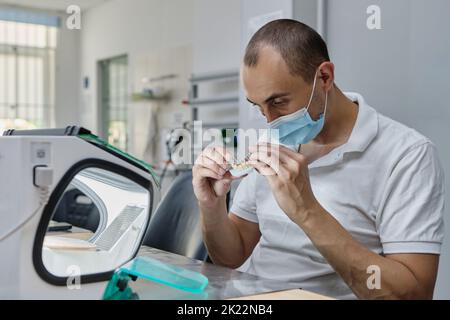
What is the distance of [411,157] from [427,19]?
3.25 feet

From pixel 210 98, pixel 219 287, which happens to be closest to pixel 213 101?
pixel 210 98

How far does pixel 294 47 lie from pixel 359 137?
10.6 inches

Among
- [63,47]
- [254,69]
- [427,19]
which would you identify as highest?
[63,47]

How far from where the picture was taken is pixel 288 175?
1082 mm

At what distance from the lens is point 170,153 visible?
4352mm

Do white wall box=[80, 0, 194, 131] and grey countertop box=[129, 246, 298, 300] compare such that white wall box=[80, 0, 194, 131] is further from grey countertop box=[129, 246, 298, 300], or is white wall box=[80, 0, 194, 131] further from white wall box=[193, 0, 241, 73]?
grey countertop box=[129, 246, 298, 300]

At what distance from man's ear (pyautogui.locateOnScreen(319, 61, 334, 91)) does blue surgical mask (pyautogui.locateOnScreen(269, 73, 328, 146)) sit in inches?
0.8

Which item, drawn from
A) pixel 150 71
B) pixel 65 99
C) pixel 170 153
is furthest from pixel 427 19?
pixel 65 99

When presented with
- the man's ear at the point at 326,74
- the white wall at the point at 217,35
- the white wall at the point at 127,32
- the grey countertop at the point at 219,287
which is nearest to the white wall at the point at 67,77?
the white wall at the point at 127,32

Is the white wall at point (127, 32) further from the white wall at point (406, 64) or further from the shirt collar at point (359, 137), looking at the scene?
the shirt collar at point (359, 137)

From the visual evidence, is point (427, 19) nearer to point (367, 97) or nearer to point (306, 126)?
point (367, 97)

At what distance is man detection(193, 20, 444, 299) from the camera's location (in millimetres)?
1099

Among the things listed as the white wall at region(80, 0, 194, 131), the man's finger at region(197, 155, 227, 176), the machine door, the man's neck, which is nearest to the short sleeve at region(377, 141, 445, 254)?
the man's neck

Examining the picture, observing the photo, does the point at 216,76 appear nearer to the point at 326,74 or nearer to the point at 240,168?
the point at 326,74
